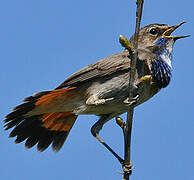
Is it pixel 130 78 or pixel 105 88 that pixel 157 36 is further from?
pixel 130 78

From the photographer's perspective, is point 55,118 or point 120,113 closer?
point 120,113

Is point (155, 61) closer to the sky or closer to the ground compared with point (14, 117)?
closer to the sky

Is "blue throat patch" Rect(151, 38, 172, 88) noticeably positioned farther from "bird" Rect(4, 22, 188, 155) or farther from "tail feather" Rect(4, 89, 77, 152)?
"tail feather" Rect(4, 89, 77, 152)

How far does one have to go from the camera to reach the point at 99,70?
26.2ft

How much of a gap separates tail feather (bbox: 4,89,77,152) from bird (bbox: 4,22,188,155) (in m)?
0.02

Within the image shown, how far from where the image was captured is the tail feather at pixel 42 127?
8.64 meters

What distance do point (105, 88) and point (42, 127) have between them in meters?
2.15

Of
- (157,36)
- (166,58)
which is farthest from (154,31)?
(166,58)

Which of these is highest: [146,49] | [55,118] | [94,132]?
[146,49]

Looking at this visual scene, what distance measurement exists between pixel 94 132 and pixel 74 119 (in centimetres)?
91

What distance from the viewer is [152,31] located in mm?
8820

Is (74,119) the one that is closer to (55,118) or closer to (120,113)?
(55,118)

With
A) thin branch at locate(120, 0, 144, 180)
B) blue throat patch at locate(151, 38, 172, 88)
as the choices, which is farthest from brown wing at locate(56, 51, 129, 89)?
thin branch at locate(120, 0, 144, 180)

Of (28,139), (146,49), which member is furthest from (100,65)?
(28,139)
